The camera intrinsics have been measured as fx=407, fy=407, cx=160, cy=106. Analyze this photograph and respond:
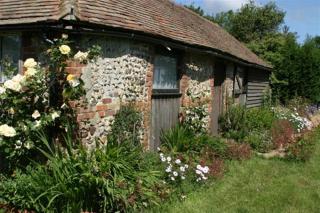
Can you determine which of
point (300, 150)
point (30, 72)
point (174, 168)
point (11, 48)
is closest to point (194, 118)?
point (300, 150)

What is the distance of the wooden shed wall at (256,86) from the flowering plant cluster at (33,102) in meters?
13.1

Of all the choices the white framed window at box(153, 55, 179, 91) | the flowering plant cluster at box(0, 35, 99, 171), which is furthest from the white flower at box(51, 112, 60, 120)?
the white framed window at box(153, 55, 179, 91)

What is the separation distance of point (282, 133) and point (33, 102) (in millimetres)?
9377

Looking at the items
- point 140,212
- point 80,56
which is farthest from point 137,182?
point 80,56

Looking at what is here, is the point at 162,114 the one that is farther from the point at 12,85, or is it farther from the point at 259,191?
the point at 12,85

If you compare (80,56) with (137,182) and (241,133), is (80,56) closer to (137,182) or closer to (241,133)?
(137,182)

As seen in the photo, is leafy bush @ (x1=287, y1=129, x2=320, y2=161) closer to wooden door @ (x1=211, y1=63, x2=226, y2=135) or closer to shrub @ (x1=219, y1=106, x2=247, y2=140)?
shrub @ (x1=219, y1=106, x2=247, y2=140)

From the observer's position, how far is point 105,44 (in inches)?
287

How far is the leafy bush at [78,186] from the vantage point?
5.56 metres

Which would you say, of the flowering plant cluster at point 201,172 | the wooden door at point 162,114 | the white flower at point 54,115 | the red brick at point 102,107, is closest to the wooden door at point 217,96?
the wooden door at point 162,114

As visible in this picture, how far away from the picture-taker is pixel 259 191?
770 centimetres

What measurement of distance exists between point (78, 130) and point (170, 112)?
12.0 ft

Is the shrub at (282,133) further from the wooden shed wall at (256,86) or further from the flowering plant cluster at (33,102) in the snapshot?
the flowering plant cluster at (33,102)

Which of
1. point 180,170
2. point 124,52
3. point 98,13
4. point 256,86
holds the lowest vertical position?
point 180,170
